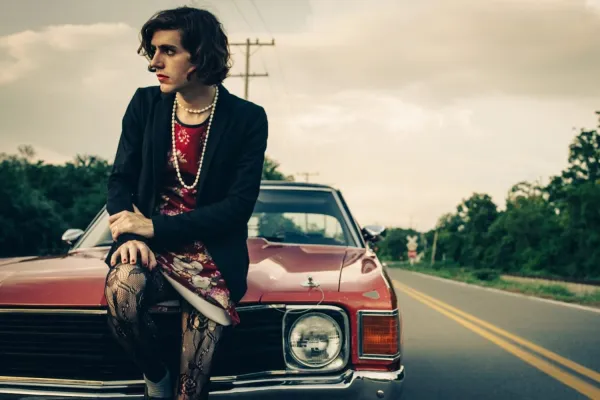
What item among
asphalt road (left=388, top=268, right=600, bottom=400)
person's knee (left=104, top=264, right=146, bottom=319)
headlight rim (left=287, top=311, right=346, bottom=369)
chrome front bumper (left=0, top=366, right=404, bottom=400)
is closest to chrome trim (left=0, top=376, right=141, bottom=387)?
chrome front bumper (left=0, top=366, right=404, bottom=400)

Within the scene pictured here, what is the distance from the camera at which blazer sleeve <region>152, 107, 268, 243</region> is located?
100.0 inches

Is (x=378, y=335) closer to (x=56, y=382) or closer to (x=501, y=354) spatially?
(x=56, y=382)

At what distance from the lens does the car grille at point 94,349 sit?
9.44ft

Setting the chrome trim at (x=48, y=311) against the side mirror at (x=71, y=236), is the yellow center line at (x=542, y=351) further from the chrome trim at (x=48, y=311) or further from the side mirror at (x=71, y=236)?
the chrome trim at (x=48, y=311)

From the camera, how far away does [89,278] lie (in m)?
3.04

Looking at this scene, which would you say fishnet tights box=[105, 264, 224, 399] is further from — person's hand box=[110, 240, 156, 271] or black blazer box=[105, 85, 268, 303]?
black blazer box=[105, 85, 268, 303]

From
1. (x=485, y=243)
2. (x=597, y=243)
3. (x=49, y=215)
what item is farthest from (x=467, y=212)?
(x=49, y=215)

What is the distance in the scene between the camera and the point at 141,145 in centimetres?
280

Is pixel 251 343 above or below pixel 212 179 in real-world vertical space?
below

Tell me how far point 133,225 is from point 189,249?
207mm

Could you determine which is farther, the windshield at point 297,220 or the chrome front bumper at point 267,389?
the windshield at point 297,220

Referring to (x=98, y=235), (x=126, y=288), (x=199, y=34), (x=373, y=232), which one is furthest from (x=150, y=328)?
(x=373, y=232)

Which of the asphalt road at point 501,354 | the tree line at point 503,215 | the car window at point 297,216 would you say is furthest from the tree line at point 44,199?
the car window at point 297,216

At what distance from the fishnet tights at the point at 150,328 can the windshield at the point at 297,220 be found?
6.90ft
